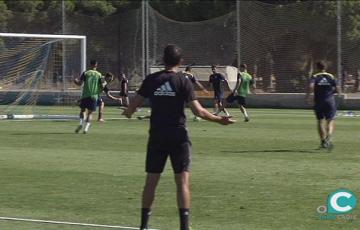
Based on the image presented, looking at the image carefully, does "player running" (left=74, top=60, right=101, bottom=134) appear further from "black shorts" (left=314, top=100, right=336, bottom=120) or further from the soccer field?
"black shorts" (left=314, top=100, right=336, bottom=120)

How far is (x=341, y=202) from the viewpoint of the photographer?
39.3ft

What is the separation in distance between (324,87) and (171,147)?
10438 mm

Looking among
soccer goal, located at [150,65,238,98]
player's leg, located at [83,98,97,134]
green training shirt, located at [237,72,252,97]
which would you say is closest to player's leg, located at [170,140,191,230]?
player's leg, located at [83,98,97,134]

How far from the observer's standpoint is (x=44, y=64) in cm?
3634

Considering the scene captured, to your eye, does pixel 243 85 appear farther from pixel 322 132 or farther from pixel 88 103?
pixel 322 132

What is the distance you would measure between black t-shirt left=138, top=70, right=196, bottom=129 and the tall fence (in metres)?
31.1

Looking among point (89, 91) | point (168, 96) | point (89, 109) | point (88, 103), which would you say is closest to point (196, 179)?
point (168, 96)

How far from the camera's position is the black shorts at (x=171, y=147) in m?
9.77

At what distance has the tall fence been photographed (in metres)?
41.8

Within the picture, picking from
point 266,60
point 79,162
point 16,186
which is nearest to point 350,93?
point 266,60

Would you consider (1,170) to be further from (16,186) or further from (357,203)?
(357,203)

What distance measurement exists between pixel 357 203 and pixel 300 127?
1571 cm

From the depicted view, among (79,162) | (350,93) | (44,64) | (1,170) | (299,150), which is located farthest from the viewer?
(350,93)

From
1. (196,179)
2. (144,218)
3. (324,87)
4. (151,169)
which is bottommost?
(196,179)
